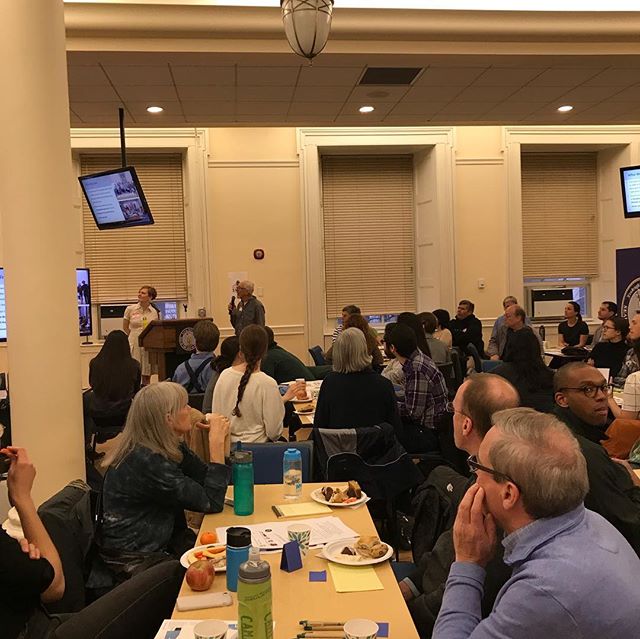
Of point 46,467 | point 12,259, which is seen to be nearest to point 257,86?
point 12,259

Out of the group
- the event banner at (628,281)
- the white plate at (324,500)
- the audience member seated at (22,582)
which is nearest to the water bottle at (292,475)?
the white plate at (324,500)

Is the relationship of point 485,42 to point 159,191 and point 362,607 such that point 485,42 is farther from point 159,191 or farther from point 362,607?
point 159,191

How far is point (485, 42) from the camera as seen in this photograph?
18.5 ft

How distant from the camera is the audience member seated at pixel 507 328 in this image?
27.2 feet

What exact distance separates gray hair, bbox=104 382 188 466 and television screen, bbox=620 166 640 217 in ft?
24.3

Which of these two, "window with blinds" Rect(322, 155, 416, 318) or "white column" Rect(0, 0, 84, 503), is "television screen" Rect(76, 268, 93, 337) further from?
"white column" Rect(0, 0, 84, 503)

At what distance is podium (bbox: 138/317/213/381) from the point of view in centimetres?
782

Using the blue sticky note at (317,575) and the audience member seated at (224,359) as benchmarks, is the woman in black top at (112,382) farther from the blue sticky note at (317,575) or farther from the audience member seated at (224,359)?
the blue sticky note at (317,575)

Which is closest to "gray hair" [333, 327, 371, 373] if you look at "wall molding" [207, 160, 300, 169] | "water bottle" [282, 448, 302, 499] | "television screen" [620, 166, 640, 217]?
"water bottle" [282, 448, 302, 499]

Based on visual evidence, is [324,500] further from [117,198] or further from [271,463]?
[117,198]

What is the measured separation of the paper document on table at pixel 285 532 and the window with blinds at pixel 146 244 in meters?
8.32

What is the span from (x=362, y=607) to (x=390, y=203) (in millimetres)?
9754

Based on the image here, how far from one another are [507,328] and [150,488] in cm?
679

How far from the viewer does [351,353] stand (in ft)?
14.0
